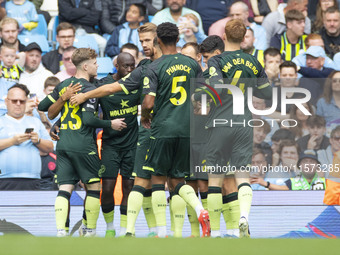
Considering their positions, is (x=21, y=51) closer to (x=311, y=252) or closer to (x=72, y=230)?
(x=72, y=230)

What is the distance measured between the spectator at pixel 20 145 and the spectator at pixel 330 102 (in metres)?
3.96

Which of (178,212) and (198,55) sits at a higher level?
(198,55)

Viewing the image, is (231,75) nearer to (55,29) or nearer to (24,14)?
(55,29)

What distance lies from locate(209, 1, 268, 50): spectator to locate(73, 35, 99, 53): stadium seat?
2.12 meters

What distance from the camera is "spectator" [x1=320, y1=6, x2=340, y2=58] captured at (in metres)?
13.8

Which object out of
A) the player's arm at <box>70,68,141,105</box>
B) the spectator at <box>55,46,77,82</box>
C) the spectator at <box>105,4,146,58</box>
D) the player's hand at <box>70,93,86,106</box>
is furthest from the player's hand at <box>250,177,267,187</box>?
the spectator at <box>105,4,146,58</box>

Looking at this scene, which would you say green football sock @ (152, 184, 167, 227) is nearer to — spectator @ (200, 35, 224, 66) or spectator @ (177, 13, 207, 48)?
spectator @ (200, 35, 224, 66)

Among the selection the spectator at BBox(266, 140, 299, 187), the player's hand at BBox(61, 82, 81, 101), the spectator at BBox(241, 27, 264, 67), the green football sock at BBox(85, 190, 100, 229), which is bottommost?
the green football sock at BBox(85, 190, 100, 229)

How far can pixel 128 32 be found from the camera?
1402 centimetres

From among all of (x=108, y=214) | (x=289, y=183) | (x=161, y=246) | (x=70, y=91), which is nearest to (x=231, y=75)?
(x=70, y=91)

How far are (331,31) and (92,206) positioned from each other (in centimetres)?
680

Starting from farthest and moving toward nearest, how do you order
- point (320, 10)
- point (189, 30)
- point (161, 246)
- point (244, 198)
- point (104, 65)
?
1. point (320, 10)
2. point (104, 65)
3. point (189, 30)
4. point (244, 198)
5. point (161, 246)

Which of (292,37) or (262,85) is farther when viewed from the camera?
(292,37)

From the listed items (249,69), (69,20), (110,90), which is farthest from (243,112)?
(69,20)
